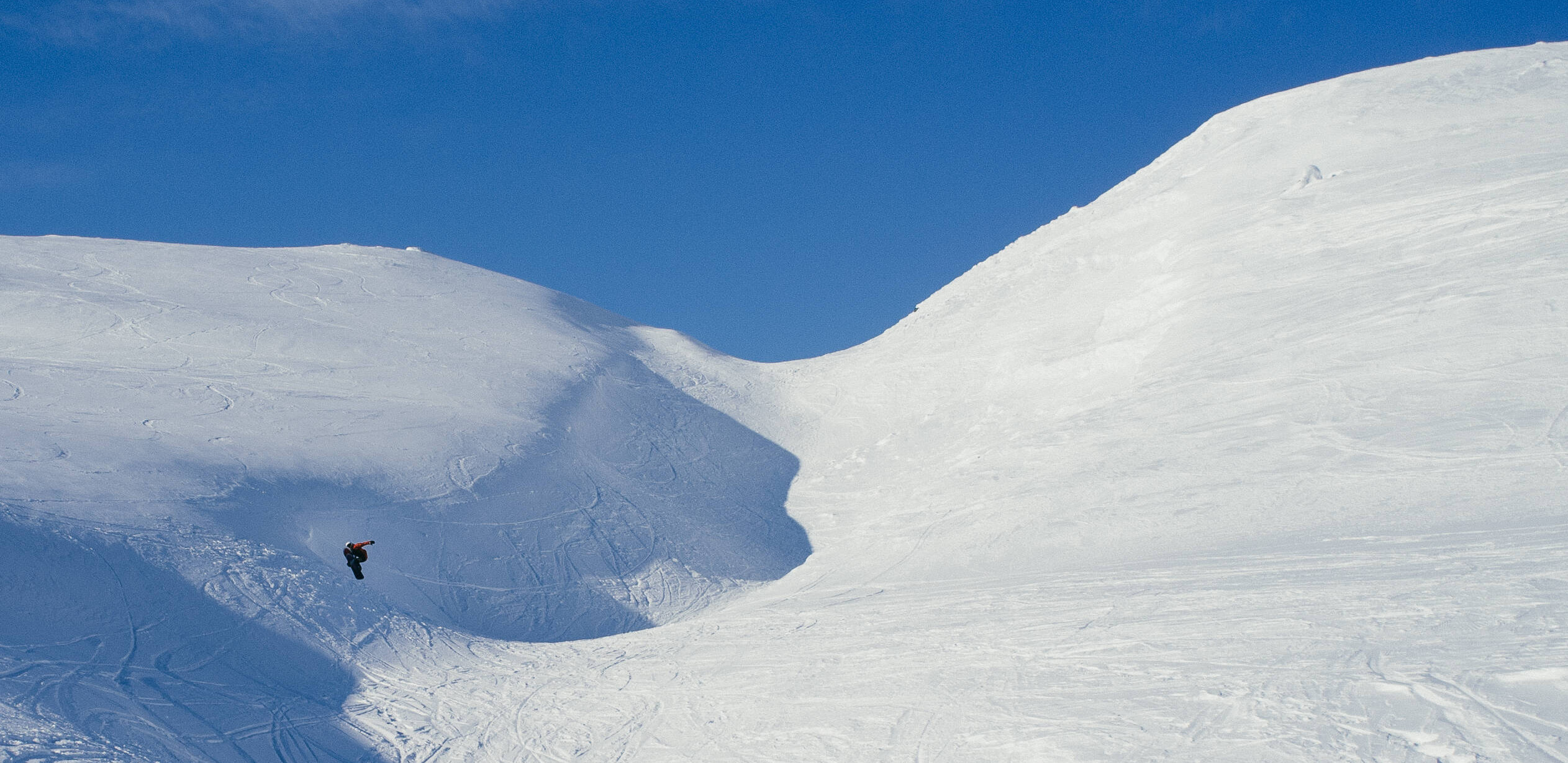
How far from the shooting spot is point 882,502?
18531 mm

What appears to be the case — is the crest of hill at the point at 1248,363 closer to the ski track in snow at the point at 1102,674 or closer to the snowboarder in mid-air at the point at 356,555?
the ski track in snow at the point at 1102,674

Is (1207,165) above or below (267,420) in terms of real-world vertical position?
above

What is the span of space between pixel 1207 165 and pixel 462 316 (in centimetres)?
1860

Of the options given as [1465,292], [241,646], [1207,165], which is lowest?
[241,646]

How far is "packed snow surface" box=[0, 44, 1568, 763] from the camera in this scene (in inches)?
352

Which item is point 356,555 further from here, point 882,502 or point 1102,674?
point 882,502

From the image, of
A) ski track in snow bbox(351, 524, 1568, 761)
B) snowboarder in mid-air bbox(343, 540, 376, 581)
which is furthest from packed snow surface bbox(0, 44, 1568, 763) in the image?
snowboarder in mid-air bbox(343, 540, 376, 581)

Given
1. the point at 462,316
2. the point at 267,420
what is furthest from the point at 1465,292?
the point at 462,316

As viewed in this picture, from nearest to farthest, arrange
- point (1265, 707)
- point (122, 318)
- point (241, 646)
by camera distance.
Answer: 1. point (1265, 707)
2. point (241, 646)
3. point (122, 318)

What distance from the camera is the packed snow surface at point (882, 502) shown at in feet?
29.3

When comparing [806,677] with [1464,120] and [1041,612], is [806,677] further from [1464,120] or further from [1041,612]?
[1464,120]

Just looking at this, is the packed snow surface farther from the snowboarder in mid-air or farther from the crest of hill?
the snowboarder in mid-air

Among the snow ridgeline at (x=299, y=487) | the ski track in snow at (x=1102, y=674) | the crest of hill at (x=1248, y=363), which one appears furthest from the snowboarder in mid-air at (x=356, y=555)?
the crest of hill at (x=1248, y=363)

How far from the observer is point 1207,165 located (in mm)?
27500
